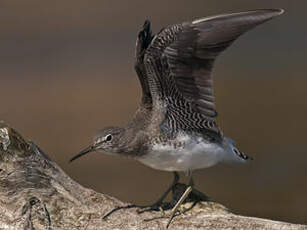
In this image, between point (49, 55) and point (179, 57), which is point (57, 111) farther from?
point (179, 57)

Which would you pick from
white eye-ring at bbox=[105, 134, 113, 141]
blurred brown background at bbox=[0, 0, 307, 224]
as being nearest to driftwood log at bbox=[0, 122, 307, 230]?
white eye-ring at bbox=[105, 134, 113, 141]

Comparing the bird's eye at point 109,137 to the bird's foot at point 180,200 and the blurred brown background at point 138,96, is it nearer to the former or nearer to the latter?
the bird's foot at point 180,200

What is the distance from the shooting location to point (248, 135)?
25.5 metres

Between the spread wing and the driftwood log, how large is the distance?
152cm

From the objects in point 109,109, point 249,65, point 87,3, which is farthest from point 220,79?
point 87,3

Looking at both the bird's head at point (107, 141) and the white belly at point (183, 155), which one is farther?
the bird's head at point (107, 141)

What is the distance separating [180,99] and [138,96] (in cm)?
1525

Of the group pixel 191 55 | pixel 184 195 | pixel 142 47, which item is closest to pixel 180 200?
pixel 184 195

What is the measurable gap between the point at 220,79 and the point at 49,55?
6214 mm

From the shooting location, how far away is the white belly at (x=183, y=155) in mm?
11820

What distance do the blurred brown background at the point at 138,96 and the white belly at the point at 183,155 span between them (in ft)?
31.6

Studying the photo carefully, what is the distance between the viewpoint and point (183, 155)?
11.9 m

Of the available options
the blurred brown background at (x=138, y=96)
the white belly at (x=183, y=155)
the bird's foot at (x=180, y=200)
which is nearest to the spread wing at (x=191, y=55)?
the white belly at (x=183, y=155)

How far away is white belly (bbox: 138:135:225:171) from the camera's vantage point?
1182cm
